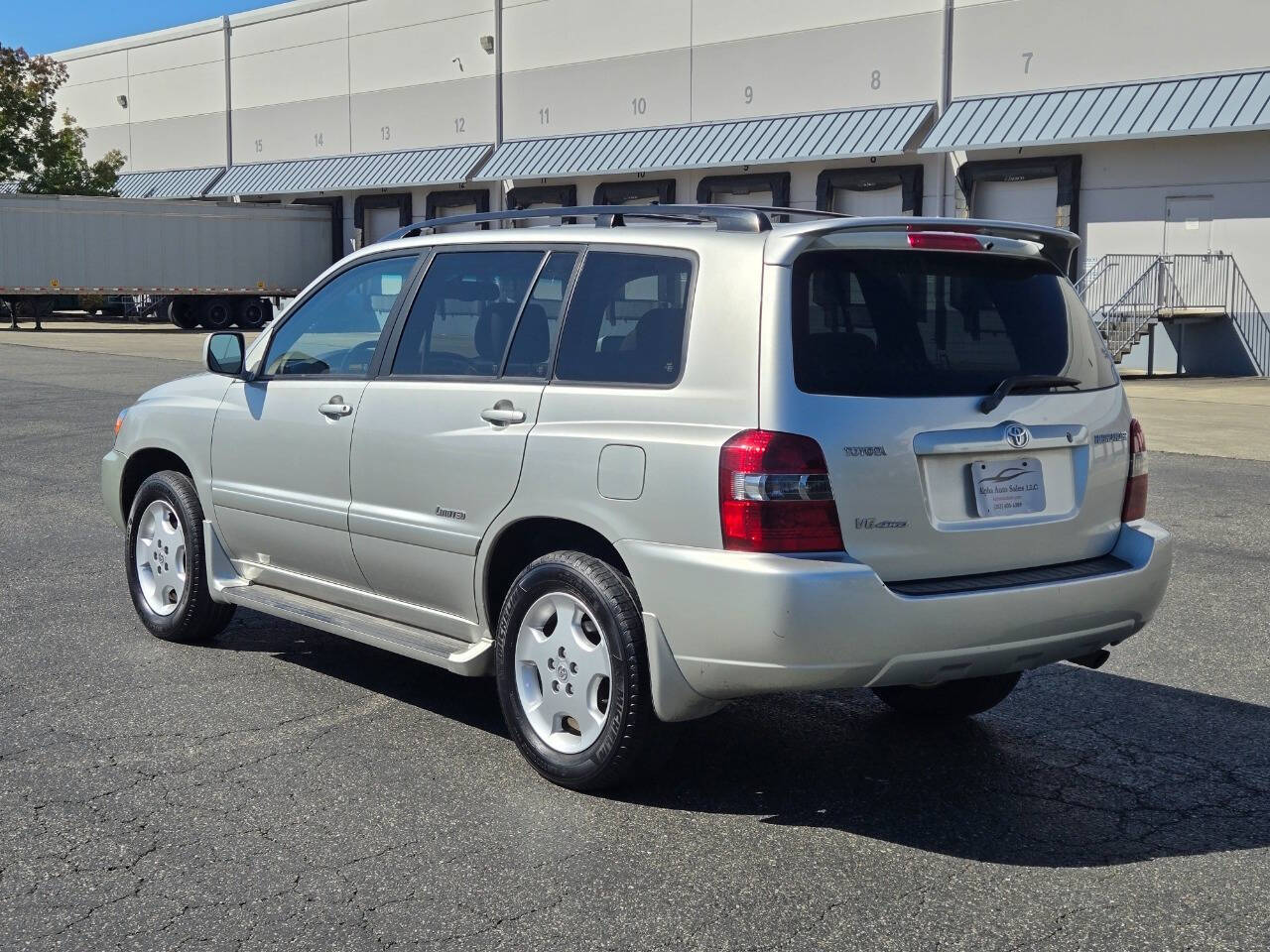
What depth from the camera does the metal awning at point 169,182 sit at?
50188mm

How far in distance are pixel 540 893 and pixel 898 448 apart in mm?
1610

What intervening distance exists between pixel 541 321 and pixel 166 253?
41.1 m

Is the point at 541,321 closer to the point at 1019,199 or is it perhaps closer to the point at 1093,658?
the point at 1093,658

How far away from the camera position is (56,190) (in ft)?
169

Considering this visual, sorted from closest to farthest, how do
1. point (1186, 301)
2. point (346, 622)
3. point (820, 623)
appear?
point (820, 623) → point (346, 622) → point (1186, 301)

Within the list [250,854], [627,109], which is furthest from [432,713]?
[627,109]

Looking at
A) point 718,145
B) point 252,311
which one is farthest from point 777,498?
point 252,311

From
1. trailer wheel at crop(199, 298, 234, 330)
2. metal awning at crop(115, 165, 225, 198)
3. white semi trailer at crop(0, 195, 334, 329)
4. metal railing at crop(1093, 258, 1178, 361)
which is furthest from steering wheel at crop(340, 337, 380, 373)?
metal awning at crop(115, 165, 225, 198)

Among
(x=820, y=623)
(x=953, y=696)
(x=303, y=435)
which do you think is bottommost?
(x=953, y=696)

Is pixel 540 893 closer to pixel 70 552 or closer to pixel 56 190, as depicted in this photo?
pixel 70 552

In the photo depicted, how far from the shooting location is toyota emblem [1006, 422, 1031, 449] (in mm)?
4543

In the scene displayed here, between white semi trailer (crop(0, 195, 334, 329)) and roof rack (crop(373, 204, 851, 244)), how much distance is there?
3875 centimetres

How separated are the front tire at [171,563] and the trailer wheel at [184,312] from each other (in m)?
39.9

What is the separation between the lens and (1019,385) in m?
4.64
